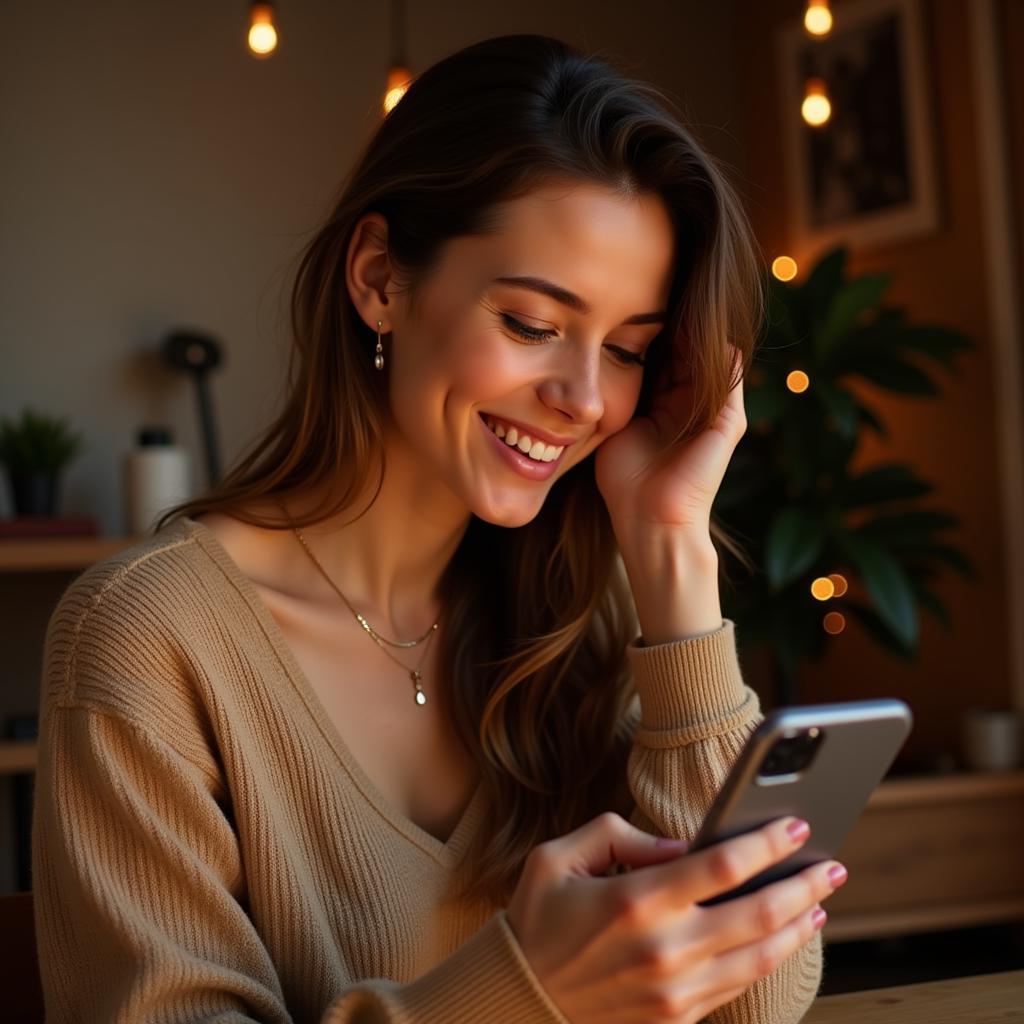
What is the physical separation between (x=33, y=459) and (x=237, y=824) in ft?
8.25

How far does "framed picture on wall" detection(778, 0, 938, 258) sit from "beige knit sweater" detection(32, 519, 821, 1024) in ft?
9.23

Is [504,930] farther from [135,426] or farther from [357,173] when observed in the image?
[135,426]

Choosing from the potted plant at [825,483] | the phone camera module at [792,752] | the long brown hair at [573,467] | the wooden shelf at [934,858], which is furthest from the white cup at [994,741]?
the phone camera module at [792,752]

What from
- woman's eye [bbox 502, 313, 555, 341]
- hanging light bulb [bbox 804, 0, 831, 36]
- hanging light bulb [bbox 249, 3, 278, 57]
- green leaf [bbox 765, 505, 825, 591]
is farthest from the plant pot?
woman's eye [bbox 502, 313, 555, 341]

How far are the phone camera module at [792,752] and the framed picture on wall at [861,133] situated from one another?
10.5ft

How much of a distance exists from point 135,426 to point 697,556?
9.26 ft

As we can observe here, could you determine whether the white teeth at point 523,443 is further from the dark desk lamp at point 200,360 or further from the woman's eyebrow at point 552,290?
the dark desk lamp at point 200,360

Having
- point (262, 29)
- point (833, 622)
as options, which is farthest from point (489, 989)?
point (833, 622)

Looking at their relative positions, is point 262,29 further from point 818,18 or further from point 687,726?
point 687,726

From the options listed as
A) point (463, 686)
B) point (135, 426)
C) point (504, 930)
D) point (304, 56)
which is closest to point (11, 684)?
point (135, 426)

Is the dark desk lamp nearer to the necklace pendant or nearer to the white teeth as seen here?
the necklace pendant

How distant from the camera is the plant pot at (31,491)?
3604 mm

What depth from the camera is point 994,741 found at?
346cm

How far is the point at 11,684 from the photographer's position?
3.83 m
